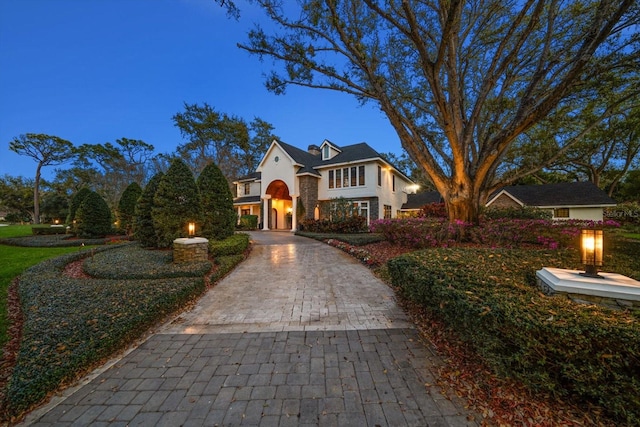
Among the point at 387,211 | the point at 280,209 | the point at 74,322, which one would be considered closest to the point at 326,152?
the point at 280,209

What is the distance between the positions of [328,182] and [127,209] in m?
12.9

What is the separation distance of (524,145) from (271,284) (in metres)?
19.9

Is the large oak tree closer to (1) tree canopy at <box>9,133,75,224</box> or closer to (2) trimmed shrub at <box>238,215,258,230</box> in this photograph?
(2) trimmed shrub at <box>238,215,258,230</box>

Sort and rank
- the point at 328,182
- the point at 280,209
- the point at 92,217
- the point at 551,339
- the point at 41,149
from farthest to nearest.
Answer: the point at 41,149
the point at 280,209
the point at 328,182
the point at 92,217
the point at 551,339

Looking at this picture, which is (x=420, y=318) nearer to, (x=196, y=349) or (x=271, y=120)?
(x=196, y=349)

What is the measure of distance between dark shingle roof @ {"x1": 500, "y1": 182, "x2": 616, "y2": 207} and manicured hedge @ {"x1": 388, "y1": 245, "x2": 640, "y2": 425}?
22.5 meters

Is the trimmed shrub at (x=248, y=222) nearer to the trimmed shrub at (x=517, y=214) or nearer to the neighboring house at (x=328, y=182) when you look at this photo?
the neighboring house at (x=328, y=182)

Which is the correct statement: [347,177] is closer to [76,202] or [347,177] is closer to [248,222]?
[248,222]

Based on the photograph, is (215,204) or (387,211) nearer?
(215,204)

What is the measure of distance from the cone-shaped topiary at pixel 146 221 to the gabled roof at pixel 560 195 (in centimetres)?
2422

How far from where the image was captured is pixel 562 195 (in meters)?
18.7

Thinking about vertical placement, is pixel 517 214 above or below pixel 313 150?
below

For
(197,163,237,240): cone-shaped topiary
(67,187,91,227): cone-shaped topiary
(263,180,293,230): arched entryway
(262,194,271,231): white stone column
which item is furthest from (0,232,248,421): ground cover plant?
(263,180,293,230): arched entryway

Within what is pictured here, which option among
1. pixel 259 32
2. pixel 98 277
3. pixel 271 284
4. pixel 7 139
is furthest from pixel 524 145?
pixel 7 139
